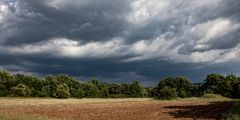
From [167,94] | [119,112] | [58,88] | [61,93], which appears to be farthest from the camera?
[58,88]

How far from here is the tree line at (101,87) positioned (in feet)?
439

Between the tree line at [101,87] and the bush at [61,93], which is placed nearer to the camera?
the tree line at [101,87]

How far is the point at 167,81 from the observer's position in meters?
166

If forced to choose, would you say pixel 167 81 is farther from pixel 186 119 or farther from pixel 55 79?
pixel 186 119

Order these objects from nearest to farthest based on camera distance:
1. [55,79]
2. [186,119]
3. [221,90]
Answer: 1. [186,119]
2. [221,90]
3. [55,79]

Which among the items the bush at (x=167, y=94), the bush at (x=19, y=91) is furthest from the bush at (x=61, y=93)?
the bush at (x=167, y=94)

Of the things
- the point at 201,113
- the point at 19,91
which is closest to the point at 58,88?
the point at 19,91

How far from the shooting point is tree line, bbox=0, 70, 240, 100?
439 feet

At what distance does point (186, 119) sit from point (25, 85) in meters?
114

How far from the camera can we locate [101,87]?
172 metres

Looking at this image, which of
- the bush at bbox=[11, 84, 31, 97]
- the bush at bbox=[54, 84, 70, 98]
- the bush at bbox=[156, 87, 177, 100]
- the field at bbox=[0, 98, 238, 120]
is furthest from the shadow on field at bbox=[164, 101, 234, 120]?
the bush at bbox=[54, 84, 70, 98]

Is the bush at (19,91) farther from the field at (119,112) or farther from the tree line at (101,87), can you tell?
the field at (119,112)

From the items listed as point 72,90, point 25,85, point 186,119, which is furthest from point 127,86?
point 186,119

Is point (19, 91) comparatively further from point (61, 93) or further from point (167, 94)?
point (167, 94)
